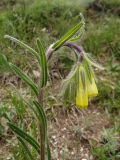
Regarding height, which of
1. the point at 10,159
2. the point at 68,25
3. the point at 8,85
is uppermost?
the point at 68,25

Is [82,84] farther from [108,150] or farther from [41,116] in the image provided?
[108,150]

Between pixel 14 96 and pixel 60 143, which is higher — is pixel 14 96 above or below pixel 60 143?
above

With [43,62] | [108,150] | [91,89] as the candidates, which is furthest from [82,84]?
[108,150]

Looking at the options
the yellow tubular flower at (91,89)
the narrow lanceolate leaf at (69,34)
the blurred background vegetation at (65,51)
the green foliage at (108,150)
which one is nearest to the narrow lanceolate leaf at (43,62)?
the narrow lanceolate leaf at (69,34)

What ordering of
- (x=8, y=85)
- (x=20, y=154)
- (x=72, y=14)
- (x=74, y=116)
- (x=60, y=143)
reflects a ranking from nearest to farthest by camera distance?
(x=20, y=154) < (x=60, y=143) < (x=74, y=116) < (x=8, y=85) < (x=72, y=14)

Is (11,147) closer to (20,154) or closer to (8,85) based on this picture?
(20,154)

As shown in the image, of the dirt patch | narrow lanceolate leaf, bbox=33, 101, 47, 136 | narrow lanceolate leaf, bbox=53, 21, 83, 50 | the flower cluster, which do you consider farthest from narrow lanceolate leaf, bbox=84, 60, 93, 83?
the dirt patch

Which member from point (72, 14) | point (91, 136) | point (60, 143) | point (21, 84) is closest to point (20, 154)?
point (60, 143)

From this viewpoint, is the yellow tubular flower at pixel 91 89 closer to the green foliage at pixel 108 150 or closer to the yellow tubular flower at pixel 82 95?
the yellow tubular flower at pixel 82 95
